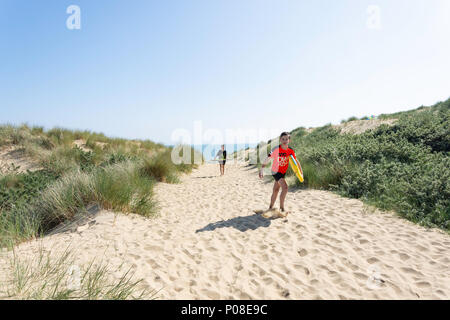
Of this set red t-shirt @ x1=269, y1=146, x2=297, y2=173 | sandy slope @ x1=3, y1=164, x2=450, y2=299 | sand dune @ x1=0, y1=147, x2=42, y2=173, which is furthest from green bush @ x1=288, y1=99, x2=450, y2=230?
sand dune @ x1=0, y1=147, x2=42, y2=173

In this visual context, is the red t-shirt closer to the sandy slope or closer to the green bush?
the sandy slope

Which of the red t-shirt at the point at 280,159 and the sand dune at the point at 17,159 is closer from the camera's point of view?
the red t-shirt at the point at 280,159

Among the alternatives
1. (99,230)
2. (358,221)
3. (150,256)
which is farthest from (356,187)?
(99,230)

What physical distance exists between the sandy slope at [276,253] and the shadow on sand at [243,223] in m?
0.02

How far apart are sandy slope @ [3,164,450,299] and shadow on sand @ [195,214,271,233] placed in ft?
0.07

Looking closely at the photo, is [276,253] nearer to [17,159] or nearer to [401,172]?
[401,172]

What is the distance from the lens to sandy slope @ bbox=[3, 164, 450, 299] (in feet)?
8.79

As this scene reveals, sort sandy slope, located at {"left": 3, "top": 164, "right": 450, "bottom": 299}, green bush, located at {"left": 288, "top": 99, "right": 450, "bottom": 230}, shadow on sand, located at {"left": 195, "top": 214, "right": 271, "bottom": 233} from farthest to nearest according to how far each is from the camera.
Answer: green bush, located at {"left": 288, "top": 99, "right": 450, "bottom": 230} < shadow on sand, located at {"left": 195, "top": 214, "right": 271, "bottom": 233} < sandy slope, located at {"left": 3, "top": 164, "right": 450, "bottom": 299}

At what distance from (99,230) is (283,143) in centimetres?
412

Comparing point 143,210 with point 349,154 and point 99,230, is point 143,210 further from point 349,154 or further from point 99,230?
point 349,154

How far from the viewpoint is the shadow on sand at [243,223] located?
4708 millimetres

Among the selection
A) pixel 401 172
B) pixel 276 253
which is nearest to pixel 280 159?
pixel 276 253

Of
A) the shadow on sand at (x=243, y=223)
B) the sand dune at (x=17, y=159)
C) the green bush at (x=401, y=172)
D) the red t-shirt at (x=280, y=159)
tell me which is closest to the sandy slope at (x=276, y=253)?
the shadow on sand at (x=243, y=223)

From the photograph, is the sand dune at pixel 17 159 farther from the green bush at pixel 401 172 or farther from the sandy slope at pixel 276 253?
the green bush at pixel 401 172
